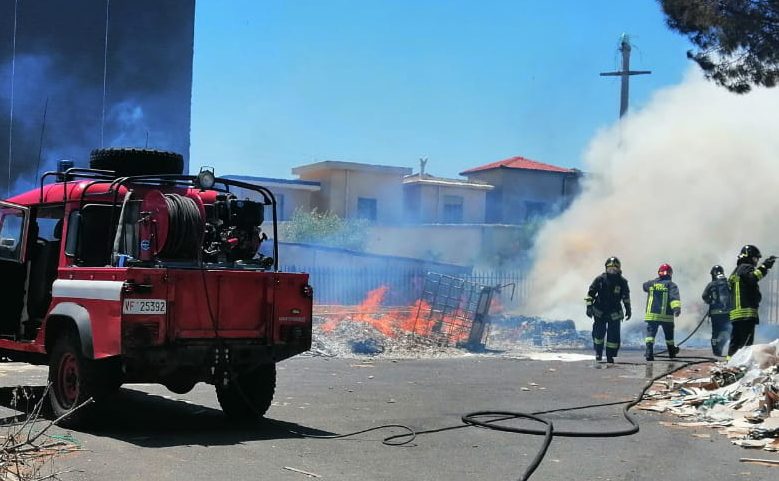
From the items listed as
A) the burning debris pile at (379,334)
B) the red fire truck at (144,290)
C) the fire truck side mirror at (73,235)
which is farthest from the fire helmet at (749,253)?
the fire truck side mirror at (73,235)

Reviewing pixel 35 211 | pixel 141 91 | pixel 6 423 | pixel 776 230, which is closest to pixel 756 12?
pixel 35 211

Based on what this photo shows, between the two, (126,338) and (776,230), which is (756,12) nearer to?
(126,338)

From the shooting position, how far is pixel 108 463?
6.15 meters

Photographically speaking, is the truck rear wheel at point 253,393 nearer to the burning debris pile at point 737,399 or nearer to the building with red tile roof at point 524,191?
the burning debris pile at point 737,399

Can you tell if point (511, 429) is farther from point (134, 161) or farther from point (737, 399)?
point (134, 161)

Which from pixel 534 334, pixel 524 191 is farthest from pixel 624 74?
pixel 534 334

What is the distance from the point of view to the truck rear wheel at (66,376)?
743 cm

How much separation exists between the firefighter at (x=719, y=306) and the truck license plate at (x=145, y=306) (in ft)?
39.6

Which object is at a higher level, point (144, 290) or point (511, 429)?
point (144, 290)

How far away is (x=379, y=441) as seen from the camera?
290 inches

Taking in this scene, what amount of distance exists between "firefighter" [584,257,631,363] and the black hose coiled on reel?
8.66 meters

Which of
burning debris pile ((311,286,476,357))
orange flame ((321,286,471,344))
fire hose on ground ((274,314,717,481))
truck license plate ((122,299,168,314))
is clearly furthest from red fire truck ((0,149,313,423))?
orange flame ((321,286,471,344))

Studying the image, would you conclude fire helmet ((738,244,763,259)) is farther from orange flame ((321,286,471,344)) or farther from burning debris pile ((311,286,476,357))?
orange flame ((321,286,471,344))

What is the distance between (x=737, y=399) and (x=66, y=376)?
270 inches
